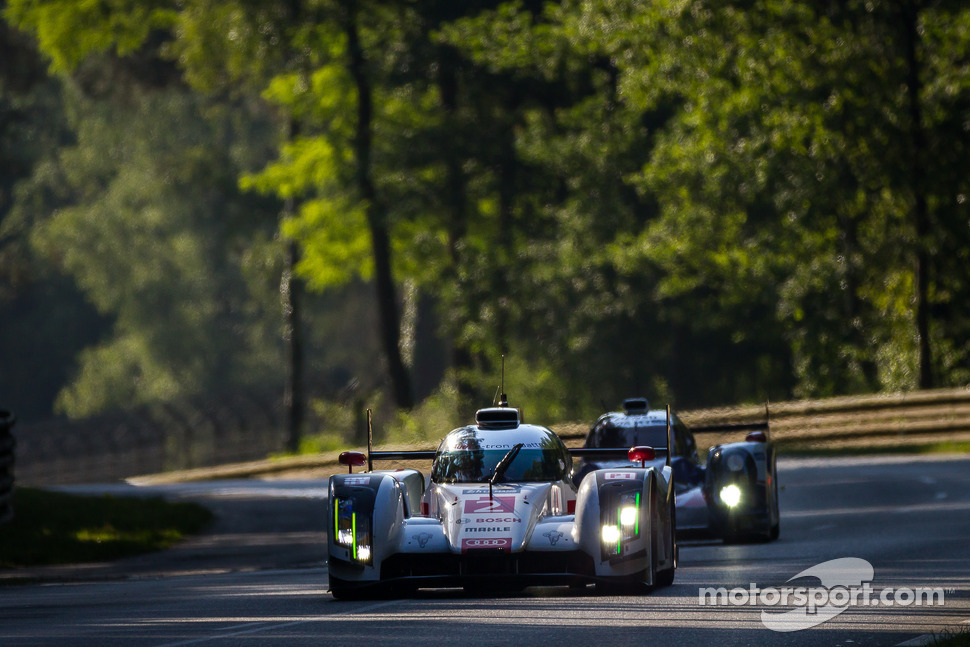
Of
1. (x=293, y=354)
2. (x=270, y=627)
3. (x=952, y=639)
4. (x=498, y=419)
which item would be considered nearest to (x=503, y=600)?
(x=498, y=419)

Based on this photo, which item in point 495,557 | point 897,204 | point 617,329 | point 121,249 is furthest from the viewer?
point 121,249

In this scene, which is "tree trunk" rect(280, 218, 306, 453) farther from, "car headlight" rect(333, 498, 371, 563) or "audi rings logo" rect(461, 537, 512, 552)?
"audi rings logo" rect(461, 537, 512, 552)

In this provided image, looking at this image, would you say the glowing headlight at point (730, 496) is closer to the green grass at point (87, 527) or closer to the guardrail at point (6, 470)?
the green grass at point (87, 527)

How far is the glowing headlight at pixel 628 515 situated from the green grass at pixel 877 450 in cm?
1753

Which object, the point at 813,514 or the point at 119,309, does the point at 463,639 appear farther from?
the point at 119,309

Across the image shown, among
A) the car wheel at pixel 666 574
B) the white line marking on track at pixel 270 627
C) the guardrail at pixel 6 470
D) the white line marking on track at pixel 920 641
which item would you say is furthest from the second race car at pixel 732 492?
the guardrail at pixel 6 470

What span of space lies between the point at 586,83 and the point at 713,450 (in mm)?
27880

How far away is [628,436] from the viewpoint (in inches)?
709

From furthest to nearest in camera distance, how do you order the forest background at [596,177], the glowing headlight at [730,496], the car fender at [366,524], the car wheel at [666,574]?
1. the forest background at [596,177]
2. the glowing headlight at [730,496]
3. the car wheel at [666,574]
4. the car fender at [366,524]

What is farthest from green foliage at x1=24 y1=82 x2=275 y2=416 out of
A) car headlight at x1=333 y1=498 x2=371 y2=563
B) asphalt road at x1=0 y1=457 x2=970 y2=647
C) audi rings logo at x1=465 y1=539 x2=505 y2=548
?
audi rings logo at x1=465 y1=539 x2=505 y2=548

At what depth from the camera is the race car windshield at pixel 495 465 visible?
510 inches

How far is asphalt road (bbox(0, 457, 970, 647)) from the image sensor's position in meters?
9.91

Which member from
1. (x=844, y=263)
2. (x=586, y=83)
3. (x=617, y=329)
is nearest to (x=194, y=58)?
(x=586, y=83)

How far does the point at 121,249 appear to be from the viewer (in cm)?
6844
